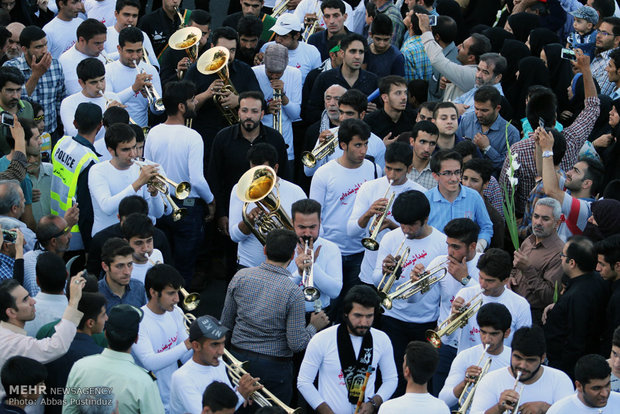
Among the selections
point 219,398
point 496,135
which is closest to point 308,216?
point 219,398

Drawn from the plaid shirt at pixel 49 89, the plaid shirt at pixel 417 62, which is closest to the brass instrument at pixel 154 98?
the plaid shirt at pixel 49 89

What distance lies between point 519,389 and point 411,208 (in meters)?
A: 1.97

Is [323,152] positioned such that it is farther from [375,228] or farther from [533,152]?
[533,152]

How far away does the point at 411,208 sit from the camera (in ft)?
26.9

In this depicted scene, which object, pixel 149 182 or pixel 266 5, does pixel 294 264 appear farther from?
pixel 266 5

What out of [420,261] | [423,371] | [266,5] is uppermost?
[423,371]

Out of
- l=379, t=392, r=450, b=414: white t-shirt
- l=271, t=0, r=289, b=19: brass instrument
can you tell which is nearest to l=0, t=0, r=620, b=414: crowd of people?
l=379, t=392, r=450, b=414: white t-shirt

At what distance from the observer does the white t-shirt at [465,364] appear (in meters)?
7.20

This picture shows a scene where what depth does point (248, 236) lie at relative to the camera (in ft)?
29.6

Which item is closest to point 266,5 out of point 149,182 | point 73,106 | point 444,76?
point 444,76

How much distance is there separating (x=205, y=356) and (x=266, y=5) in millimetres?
8704

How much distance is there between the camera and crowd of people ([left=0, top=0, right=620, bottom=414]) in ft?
22.4

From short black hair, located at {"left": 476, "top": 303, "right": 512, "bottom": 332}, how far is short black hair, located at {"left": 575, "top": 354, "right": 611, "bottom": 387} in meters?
0.73

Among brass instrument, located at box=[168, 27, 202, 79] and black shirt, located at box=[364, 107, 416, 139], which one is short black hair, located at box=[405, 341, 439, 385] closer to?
black shirt, located at box=[364, 107, 416, 139]
